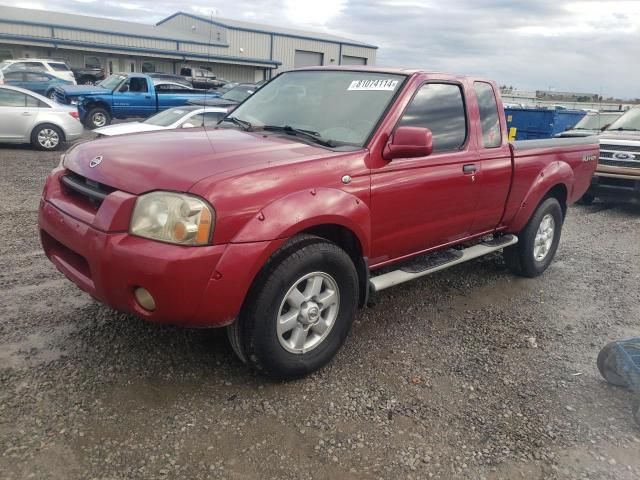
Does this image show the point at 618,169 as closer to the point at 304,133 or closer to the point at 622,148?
the point at 622,148

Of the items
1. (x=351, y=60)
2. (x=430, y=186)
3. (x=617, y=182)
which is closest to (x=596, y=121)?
(x=617, y=182)

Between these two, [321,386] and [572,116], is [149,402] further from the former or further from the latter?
[572,116]

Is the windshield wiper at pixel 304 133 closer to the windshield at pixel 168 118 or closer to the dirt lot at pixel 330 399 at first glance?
the dirt lot at pixel 330 399

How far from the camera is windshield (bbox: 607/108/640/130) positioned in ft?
32.6

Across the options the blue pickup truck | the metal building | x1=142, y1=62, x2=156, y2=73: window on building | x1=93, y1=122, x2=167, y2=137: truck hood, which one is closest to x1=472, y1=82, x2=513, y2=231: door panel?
x1=93, y1=122, x2=167, y2=137: truck hood

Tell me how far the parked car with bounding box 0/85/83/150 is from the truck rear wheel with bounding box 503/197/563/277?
1096 centimetres

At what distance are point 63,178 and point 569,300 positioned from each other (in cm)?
434

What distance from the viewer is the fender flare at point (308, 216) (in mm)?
2762

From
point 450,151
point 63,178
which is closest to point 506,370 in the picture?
point 450,151

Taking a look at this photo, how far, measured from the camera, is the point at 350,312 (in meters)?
3.40

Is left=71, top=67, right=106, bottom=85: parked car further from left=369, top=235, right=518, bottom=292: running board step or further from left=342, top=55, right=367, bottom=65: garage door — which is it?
left=369, top=235, right=518, bottom=292: running board step

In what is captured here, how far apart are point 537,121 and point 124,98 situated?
1242cm

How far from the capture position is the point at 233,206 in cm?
268

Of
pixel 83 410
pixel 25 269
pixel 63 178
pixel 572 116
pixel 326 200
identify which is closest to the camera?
pixel 83 410
